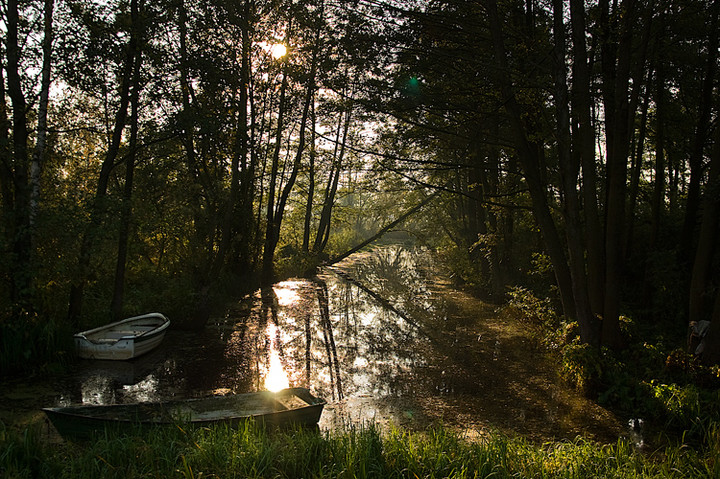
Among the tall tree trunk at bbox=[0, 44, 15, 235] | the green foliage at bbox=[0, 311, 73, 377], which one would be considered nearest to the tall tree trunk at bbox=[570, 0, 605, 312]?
the tall tree trunk at bbox=[0, 44, 15, 235]

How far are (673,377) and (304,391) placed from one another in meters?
5.78

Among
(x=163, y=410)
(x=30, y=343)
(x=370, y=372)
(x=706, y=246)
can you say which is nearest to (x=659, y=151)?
(x=706, y=246)

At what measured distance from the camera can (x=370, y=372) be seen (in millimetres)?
9625

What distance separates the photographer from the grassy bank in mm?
4535

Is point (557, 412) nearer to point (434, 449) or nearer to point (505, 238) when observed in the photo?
point (434, 449)

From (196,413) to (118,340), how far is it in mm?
4062

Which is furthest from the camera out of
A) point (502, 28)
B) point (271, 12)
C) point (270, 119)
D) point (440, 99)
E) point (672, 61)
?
point (270, 119)

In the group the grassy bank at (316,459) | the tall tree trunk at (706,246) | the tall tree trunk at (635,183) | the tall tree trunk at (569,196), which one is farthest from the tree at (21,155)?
the tall tree trunk at (635,183)

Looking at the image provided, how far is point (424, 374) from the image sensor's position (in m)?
9.44

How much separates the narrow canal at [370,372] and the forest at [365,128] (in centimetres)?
127

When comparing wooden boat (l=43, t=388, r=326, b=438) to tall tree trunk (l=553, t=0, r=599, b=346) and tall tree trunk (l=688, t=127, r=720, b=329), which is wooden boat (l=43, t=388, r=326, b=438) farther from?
tall tree trunk (l=688, t=127, r=720, b=329)

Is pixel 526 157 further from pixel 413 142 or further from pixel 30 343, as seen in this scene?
pixel 30 343

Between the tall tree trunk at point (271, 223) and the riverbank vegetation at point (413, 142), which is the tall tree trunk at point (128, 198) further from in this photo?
the tall tree trunk at point (271, 223)

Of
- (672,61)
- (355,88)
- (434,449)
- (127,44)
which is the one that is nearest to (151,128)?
(127,44)
